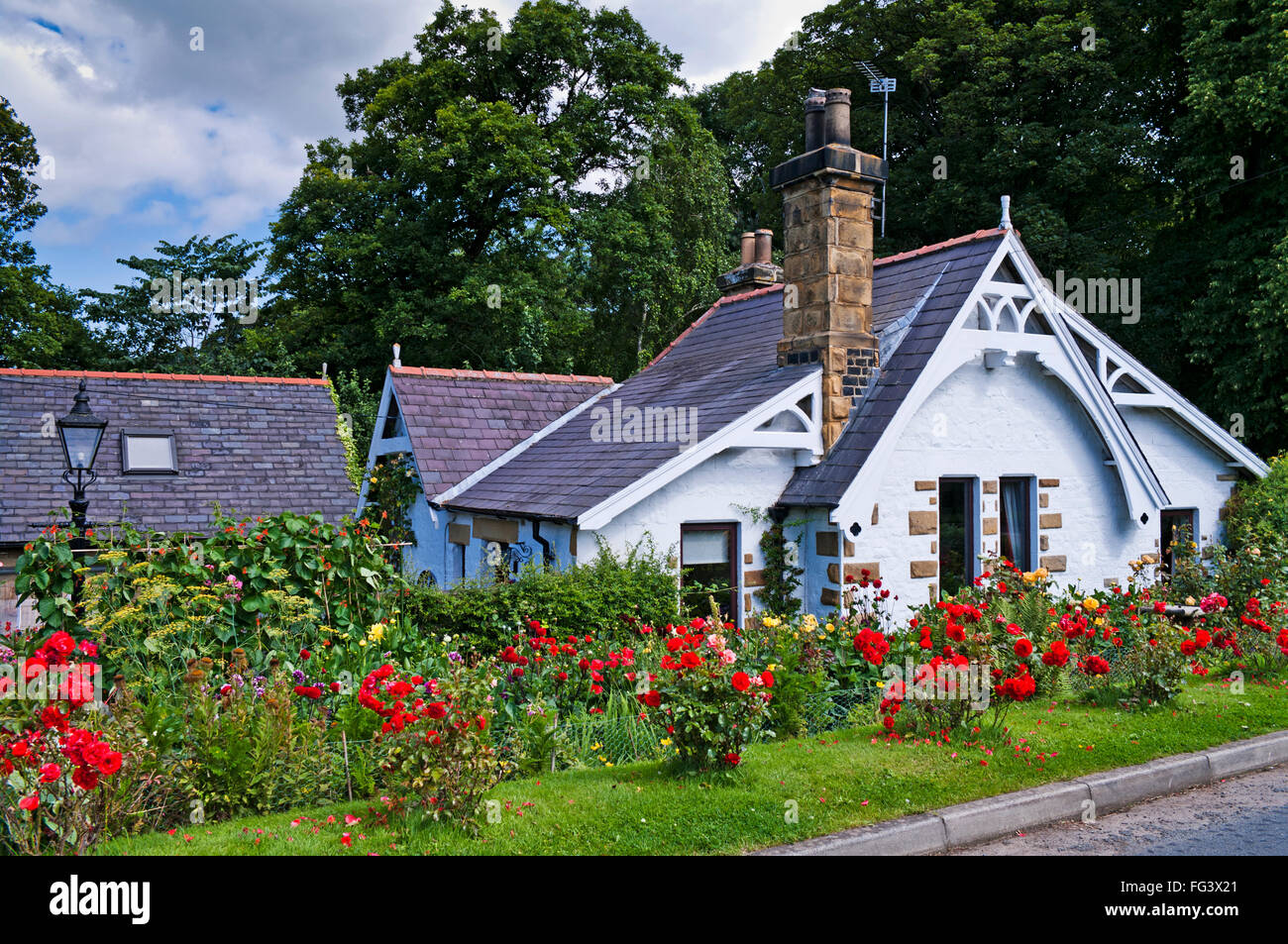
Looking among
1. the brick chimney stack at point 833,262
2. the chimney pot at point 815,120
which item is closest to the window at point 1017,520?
the brick chimney stack at point 833,262

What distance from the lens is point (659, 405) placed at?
1334 centimetres

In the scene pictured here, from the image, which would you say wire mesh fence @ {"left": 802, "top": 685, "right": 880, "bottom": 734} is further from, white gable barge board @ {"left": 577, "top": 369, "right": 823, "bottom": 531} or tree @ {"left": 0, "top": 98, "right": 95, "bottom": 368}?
tree @ {"left": 0, "top": 98, "right": 95, "bottom": 368}

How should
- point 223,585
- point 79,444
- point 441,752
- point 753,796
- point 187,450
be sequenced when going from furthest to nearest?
point 187,450
point 79,444
point 223,585
point 753,796
point 441,752

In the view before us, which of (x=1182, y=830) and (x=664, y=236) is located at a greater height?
(x=664, y=236)

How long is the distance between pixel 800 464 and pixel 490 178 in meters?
17.6

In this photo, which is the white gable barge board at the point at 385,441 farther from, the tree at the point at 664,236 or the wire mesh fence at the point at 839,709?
the tree at the point at 664,236

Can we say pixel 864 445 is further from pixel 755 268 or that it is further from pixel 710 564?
pixel 755 268

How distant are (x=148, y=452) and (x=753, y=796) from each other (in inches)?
596

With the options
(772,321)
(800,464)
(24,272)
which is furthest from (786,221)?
(24,272)

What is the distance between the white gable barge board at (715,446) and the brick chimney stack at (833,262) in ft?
1.14

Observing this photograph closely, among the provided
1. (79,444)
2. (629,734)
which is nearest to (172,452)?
(79,444)

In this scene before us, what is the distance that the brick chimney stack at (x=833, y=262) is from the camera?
11.2m

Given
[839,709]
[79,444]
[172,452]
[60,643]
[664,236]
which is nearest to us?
[60,643]

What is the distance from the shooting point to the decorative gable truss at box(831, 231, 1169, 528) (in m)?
10.5
